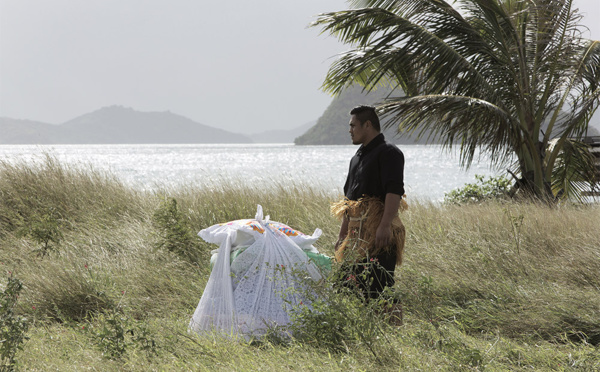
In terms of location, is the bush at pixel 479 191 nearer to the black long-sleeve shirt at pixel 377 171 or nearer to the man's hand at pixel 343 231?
the man's hand at pixel 343 231

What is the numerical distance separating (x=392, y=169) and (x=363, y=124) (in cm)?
42

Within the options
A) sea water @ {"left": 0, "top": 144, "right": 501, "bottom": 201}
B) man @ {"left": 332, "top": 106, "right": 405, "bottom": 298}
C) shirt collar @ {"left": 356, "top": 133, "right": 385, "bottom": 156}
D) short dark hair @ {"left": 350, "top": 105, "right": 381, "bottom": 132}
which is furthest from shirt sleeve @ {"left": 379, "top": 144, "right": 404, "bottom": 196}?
sea water @ {"left": 0, "top": 144, "right": 501, "bottom": 201}

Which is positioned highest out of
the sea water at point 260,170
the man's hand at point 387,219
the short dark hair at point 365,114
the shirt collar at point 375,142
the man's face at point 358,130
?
the short dark hair at point 365,114

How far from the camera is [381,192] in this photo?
4.12 metres

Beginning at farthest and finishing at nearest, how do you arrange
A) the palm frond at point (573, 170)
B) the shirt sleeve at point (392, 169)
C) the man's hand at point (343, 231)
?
the palm frond at point (573, 170) → the man's hand at point (343, 231) → the shirt sleeve at point (392, 169)

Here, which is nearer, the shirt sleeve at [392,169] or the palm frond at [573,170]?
the shirt sleeve at [392,169]

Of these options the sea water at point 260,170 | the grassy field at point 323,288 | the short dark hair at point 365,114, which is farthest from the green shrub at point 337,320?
the sea water at point 260,170

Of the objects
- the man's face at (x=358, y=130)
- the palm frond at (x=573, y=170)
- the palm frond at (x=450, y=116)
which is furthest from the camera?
the palm frond at (x=573, y=170)

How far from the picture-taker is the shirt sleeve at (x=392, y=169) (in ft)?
13.0

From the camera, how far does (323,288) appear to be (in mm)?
3852

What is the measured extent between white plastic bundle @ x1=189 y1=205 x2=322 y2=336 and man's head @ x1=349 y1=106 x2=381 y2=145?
947 millimetres

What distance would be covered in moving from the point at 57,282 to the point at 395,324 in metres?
3.29

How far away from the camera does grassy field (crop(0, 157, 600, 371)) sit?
353 cm

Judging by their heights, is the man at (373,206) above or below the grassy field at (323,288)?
above
